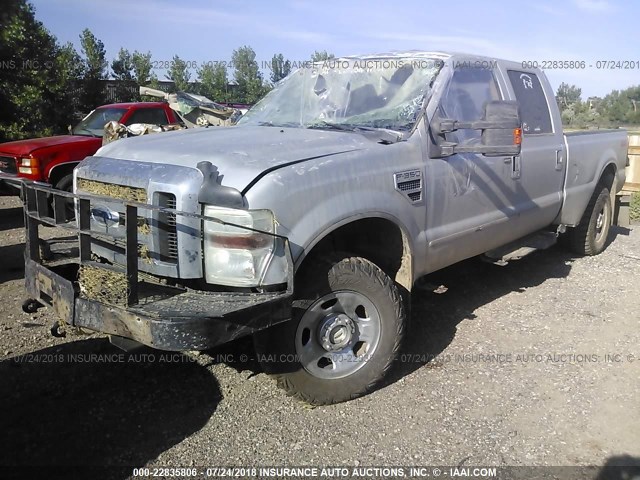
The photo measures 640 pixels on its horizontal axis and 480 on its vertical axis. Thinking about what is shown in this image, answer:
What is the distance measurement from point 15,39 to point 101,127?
7127 millimetres

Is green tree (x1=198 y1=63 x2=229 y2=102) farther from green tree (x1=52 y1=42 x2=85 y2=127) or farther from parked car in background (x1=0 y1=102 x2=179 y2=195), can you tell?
parked car in background (x1=0 y1=102 x2=179 y2=195)

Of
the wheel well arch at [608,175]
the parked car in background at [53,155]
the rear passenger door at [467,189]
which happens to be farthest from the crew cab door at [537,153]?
the parked car in background at [53,155]

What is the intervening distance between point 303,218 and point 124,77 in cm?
2913

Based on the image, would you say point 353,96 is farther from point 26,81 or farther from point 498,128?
point 26,81

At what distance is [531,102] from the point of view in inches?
215

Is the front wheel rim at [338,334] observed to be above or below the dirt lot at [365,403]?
above

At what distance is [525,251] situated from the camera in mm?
5395

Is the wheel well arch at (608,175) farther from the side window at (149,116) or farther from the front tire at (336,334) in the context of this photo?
the side window at (149,116)

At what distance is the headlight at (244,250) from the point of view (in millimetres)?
2998

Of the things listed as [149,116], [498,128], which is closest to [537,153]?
[498,128]

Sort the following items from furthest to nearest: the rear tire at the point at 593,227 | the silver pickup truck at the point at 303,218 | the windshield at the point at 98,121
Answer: the windshield at the point at 98,121, the rear tire at the point at 593,227, the silver pickup truck at the point at 303,218

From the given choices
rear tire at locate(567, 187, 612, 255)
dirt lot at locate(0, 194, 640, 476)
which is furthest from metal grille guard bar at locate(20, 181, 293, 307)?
rear tire at locate(567, 187, 612, 255)

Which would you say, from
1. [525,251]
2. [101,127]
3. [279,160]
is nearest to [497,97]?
[525,251]

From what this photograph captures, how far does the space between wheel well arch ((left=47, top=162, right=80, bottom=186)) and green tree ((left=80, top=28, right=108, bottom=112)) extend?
15322 mm
